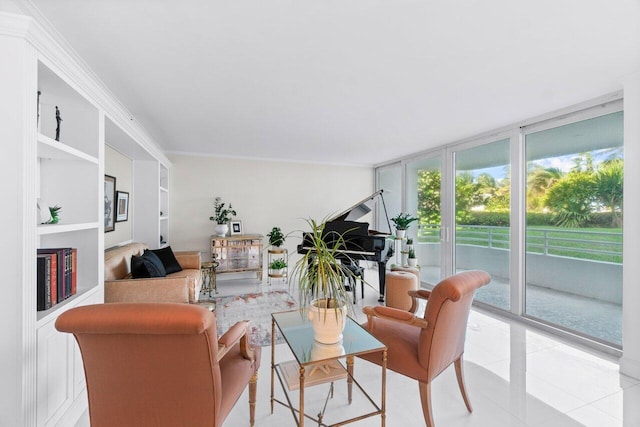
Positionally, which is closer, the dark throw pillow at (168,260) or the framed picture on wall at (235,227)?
the dark throw pillow at (168,260)

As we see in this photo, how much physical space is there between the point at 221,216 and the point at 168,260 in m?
1.50

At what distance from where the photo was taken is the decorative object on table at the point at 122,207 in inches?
154

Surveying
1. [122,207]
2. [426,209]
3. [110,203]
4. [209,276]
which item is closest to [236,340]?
[110,203]

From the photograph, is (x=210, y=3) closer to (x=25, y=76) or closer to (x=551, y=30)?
(x=25, y=76)

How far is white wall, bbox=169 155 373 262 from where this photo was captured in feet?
17.8

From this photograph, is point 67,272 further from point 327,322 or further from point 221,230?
point 221,230

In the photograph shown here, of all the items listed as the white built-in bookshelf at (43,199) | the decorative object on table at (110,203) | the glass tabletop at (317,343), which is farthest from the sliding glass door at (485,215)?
Answer: the decorative object on table at (110,203)

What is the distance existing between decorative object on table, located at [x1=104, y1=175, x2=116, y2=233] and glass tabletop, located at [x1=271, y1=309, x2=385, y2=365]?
8.93 ft

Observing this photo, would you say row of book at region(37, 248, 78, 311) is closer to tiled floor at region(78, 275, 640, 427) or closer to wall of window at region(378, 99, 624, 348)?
tiled floor at region(78, 275, 640, 427)

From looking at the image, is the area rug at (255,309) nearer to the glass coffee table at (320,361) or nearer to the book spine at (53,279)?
the glass coffee table at (320,361)

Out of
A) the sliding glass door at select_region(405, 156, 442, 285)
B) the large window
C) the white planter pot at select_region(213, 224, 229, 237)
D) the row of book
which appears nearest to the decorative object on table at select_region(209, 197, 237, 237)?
the white planter pot at select_region(213, 224, 229, 237)

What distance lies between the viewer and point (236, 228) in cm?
559

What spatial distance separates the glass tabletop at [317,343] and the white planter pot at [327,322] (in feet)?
0.14

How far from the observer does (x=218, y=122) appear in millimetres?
3588
